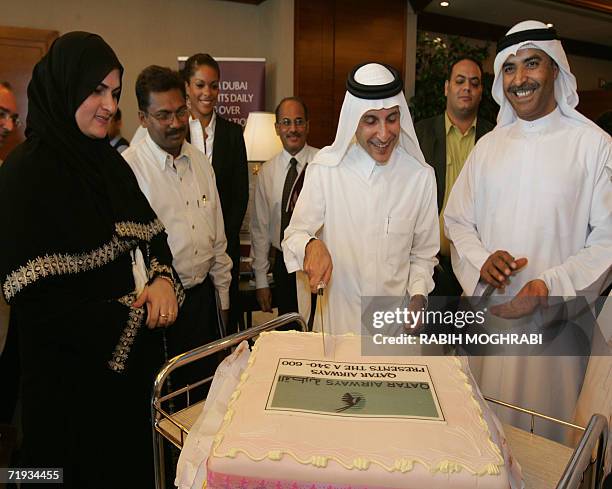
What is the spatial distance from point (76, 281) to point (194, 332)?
100cm

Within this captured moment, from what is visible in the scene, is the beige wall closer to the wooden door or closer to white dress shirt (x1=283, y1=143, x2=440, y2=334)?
the wooden door

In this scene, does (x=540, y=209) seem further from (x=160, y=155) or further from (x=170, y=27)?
(x=170, y=27)

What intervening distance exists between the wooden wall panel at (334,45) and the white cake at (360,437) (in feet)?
18.6

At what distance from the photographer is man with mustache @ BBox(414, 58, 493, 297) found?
3109 mm

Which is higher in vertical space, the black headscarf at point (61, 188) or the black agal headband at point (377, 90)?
the black agal headband at point (377, 90)

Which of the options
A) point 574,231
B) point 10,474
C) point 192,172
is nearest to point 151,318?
point 10,474

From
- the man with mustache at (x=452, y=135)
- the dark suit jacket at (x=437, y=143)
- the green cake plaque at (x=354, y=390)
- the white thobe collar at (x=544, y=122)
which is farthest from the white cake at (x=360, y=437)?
the dark suit jacket at (x=437, y=143)

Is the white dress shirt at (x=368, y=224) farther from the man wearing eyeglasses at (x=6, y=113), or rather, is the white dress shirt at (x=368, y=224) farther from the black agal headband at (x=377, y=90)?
the man wearing eyeglasses at (x=6, y=113)

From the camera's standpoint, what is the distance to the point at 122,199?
71.5 inches

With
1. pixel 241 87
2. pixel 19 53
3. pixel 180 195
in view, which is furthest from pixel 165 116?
pixel 19 53

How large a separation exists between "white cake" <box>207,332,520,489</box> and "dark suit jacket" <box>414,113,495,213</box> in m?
2.17

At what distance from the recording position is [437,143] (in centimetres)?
319

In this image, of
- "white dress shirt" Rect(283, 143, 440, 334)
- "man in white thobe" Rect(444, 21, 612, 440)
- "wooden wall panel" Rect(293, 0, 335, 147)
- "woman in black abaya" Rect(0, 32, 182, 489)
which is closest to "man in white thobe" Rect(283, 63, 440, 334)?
"white dress shirt" Rect(283, 143, 440, 334)

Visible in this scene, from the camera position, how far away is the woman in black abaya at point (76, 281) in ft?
5.06
